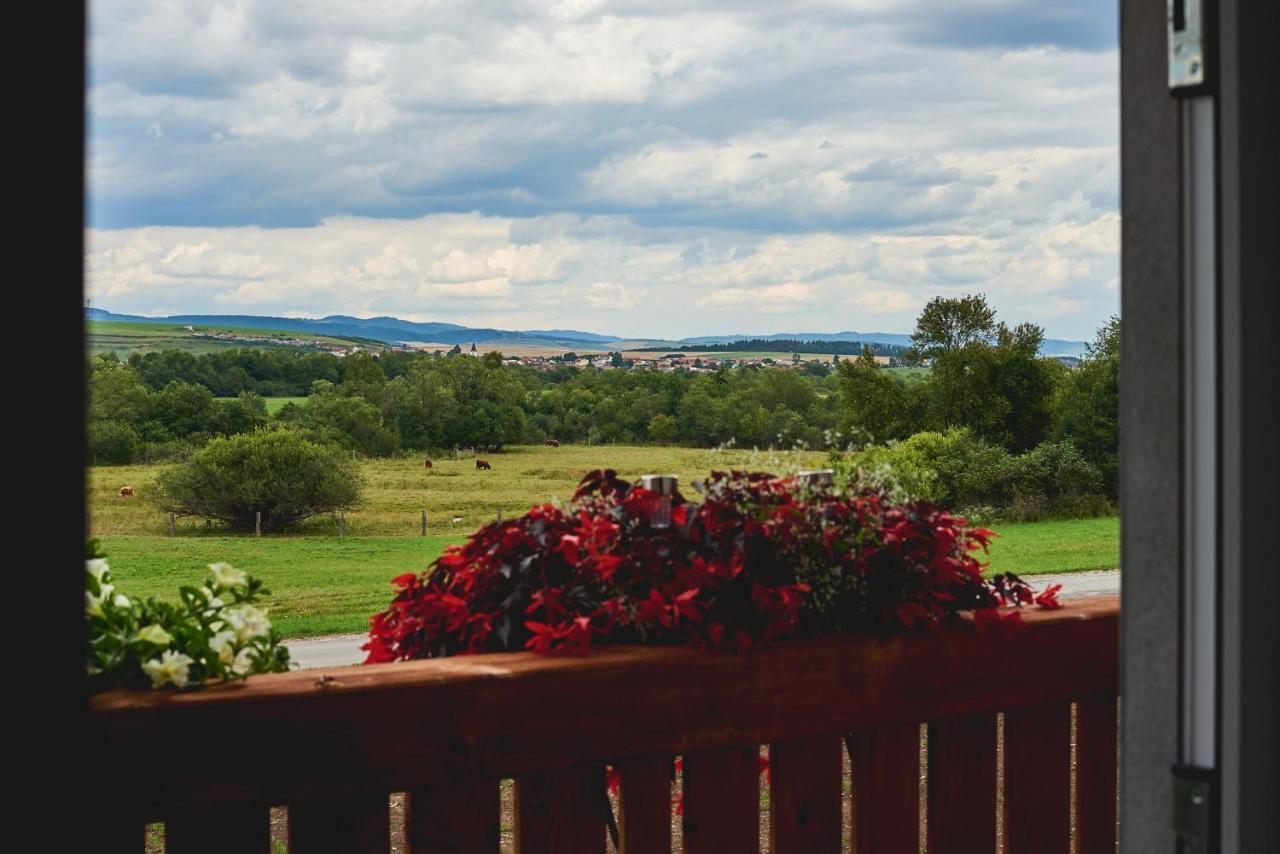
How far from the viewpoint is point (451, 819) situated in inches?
44.1

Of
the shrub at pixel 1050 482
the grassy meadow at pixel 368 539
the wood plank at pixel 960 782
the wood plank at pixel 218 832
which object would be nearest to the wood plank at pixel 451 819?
the wood plank at pixel 218 832

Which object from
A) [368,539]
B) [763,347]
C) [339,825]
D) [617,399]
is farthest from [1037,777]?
[368,539]

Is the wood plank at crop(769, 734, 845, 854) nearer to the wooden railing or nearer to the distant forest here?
the wooden railing

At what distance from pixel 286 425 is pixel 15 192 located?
30.1 ft

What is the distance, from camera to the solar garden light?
1367 millimetres

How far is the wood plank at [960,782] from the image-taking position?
136cm

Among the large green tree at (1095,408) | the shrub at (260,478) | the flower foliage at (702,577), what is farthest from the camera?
the large green tree at (1095,408)

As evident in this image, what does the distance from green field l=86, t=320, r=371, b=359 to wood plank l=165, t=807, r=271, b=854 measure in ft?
19.5

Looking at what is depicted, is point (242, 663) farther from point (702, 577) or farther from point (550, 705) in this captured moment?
point (702, 577)

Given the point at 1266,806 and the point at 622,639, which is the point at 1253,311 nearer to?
the point at 1266,806

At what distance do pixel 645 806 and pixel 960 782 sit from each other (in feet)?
1.37

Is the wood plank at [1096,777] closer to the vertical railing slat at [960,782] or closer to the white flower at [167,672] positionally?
the vertical railing slat at [960,782]

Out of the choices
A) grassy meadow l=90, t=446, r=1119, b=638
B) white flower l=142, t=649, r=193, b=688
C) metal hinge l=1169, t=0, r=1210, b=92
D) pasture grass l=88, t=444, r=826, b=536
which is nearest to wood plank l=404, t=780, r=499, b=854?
white flower l=142, t=649, r=193, b=688

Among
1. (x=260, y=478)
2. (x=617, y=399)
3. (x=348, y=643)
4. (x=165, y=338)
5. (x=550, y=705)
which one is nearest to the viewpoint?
(x=550, y=705)
